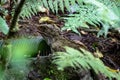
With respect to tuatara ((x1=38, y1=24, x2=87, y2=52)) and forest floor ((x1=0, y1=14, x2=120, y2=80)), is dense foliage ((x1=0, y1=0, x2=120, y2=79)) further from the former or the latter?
forest floor ((x1=0, y1=14, x2=120, y2=80))

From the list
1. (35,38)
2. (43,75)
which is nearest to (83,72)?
(43,75)

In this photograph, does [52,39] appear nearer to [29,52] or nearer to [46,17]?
[29,52]

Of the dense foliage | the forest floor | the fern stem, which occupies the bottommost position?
the forest floor

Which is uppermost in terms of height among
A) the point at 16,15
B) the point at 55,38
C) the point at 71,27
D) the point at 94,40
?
the point at 16,15

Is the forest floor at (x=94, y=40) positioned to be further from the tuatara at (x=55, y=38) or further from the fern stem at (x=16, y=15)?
the fern stem at (x=16, y=15)

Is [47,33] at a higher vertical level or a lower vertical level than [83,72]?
higher

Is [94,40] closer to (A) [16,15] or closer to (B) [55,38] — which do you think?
(B) [55,38]

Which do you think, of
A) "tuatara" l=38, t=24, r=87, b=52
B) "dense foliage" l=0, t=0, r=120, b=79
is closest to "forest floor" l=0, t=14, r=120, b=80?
"tuatara" l=38, t=24, r=87, b=52

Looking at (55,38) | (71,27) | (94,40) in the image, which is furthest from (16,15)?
(94,40)

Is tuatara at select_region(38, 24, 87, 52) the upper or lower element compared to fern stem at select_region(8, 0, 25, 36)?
lower
